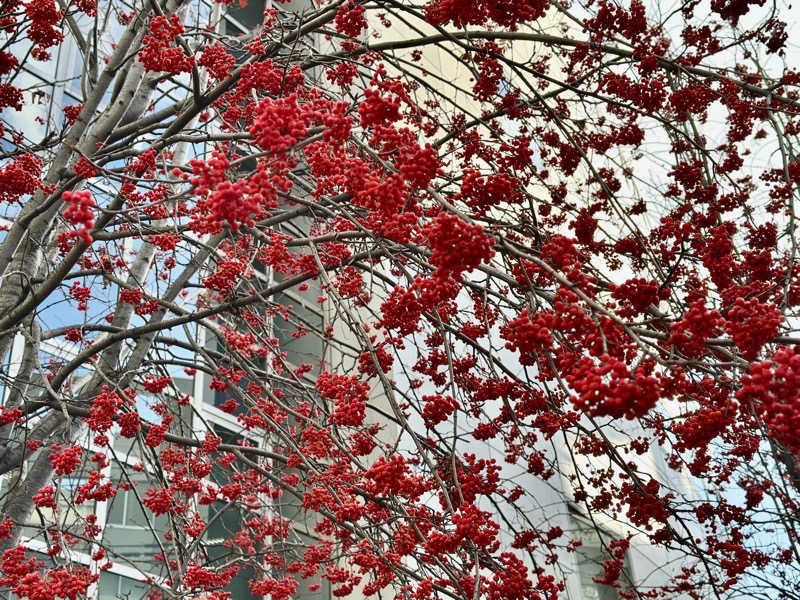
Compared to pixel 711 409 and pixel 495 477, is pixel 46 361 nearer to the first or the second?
pixel 495 477

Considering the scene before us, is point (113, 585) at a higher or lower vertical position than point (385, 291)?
lower

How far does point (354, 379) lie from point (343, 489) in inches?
28.0

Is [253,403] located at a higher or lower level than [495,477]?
higher

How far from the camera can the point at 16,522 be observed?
14.5ft

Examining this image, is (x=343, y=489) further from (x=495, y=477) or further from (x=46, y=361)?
(x=46, y=361)

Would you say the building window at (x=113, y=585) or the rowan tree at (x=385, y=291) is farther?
the building window at (x=113, y=585)

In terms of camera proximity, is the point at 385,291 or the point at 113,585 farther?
the point at 113,585

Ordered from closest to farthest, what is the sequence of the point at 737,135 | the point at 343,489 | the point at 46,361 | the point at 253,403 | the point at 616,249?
the point at 343,489 < the point at 253,403 < the point at 616,249 < the point at 737,135 < the point at 46,361

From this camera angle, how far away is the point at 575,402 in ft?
6.64

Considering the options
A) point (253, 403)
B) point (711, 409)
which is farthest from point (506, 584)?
point (253, 403)

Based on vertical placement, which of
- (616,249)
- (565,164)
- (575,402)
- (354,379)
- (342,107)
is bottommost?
(575,402)

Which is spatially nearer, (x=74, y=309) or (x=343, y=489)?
(x=343, y=489)

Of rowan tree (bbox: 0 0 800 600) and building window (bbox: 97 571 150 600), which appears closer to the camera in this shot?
rowan tree (bbox: 0 0 800 600)

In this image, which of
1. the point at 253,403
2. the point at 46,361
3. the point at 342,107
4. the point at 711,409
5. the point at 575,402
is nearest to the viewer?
the point at 575,402
